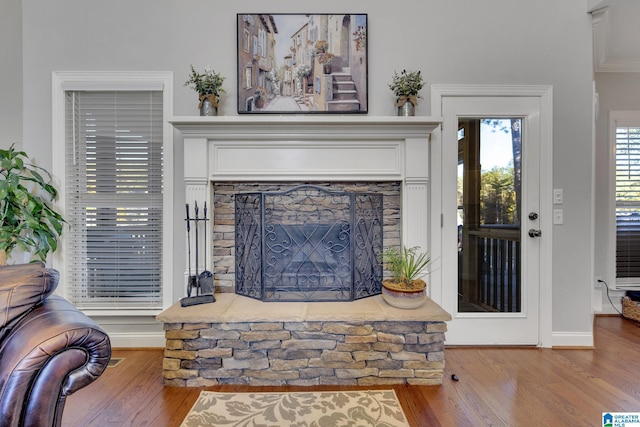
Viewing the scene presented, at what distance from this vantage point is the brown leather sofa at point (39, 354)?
3.09ft

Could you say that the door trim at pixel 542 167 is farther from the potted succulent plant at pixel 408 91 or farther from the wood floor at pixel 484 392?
the wood floor at pixel 484 392

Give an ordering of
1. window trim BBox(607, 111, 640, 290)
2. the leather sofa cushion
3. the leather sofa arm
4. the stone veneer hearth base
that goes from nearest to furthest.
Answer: the leather sofa arm < the leather sofa cushion < the stone veneer hearth base < window trim BBox(607, 111, 640, 290)

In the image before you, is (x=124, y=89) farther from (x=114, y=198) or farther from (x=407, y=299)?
(x=407, y=299)

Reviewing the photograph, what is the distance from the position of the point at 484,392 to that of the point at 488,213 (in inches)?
51.1

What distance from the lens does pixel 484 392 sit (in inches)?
70.3

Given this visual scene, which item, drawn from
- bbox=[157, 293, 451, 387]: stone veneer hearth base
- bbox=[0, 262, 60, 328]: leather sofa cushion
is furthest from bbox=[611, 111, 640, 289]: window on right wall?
bbox=[0, 262, 60, 328]: leather sofa cushion

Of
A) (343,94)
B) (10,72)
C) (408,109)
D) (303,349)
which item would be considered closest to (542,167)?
(408,109)

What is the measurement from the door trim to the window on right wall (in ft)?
4.56

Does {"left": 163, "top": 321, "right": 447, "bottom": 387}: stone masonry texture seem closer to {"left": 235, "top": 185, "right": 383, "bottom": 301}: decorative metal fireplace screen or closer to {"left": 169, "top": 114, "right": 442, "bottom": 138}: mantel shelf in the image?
{"left": 235, "top": 185, "right": 383, "bottom": 301}: decorative metal fireplace screen

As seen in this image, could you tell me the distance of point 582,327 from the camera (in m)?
2.34

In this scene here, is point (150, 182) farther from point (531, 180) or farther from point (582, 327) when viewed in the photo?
point (582, 327)

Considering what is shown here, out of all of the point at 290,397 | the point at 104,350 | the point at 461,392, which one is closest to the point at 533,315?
the point at 461,392

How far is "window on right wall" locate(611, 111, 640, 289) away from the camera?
3.05m

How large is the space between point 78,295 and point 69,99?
155cm
